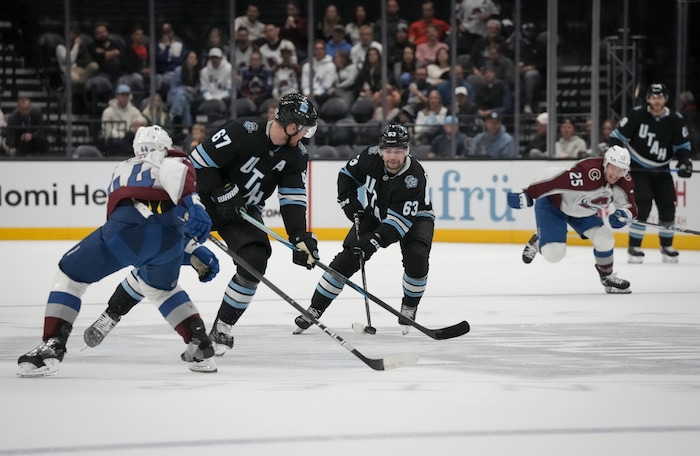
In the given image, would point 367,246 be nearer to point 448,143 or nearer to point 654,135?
point 654,135

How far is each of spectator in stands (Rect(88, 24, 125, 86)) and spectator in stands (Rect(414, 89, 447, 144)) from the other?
3.01 meters

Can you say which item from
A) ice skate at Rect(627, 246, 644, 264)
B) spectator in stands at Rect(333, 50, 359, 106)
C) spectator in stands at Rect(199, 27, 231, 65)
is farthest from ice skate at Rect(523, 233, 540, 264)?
spectator in stands at Rect(199, 27, 231, 65)

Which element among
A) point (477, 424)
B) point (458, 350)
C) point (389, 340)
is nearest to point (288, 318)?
point (389, 340)

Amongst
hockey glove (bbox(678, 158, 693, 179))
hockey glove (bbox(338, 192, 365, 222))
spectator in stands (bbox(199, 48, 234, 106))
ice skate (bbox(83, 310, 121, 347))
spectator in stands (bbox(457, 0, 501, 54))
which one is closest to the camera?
ice skate (bbox(83, 310, 121, 347))

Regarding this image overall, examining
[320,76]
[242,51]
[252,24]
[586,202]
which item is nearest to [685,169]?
[586,202]

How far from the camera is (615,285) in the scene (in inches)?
275

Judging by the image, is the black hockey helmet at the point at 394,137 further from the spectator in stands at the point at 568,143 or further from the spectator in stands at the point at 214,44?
the spectator in stands at the point at 214,44

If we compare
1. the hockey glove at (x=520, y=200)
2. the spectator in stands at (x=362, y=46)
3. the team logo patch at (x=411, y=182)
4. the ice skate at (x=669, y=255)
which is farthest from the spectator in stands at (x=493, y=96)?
the team logo patch at (x=411, y=182)

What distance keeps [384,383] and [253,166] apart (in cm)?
125

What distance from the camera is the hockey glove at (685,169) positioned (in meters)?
8.69

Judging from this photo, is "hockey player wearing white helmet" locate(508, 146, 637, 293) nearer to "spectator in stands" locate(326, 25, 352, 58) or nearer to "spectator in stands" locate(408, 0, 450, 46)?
"spectator in stands" locate(408, 0, 450, 46)

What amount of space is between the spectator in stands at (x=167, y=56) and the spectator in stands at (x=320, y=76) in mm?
1251

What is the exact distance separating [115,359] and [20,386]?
0.66 metres

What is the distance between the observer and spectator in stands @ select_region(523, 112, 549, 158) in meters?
10.7
